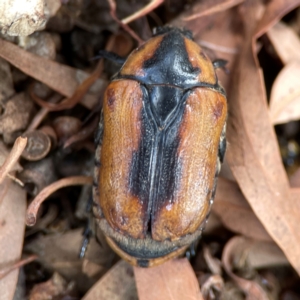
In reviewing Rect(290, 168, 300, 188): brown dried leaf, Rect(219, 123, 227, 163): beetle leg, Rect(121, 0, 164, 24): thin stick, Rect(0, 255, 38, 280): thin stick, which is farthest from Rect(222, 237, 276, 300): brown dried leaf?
Rect(121, 0, 164, 24): thin stick

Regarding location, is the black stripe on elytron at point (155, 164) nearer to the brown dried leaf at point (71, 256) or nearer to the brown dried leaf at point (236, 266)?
the brown dried leaf at point (71, 256)

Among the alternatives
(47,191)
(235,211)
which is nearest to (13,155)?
(47,191)

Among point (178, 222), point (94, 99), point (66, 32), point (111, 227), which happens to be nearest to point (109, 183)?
point (111, 227)

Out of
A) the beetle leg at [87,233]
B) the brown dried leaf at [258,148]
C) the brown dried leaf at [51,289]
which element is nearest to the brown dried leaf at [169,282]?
the beetle leg at [87,233]

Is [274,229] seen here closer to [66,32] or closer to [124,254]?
[124,254]

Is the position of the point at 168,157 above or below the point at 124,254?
above
